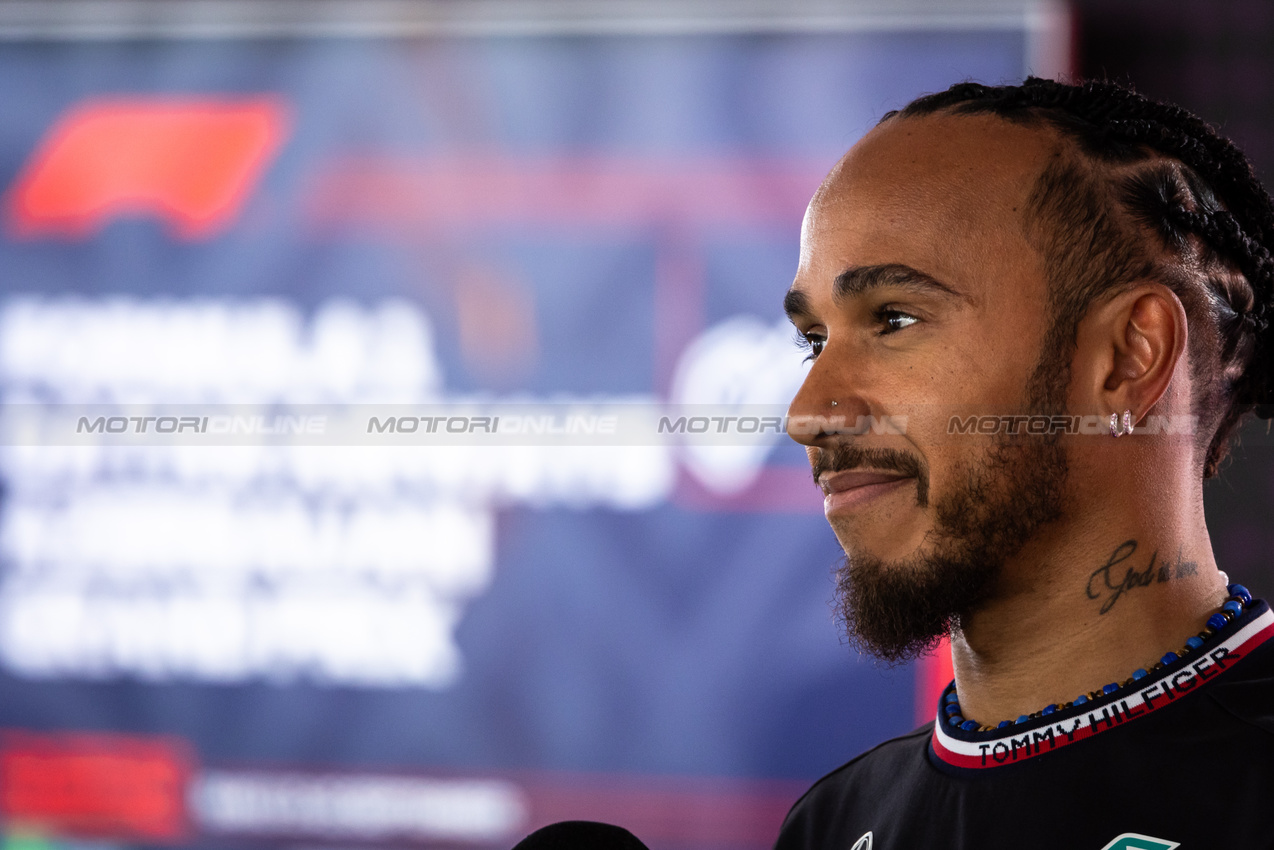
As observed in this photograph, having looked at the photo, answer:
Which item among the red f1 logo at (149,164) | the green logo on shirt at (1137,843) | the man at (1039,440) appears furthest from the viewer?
the red f1 logo at (149,164)

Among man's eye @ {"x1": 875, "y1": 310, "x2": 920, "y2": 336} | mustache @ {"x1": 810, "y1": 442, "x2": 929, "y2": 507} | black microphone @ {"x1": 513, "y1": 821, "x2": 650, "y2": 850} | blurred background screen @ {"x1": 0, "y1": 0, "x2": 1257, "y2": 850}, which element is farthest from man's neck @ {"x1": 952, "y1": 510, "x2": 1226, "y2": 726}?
blurred background screen @ {"x1": 0, "y1": 0, "x2": 1257, "y2": 850}

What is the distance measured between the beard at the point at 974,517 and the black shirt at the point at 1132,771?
4.7 inches

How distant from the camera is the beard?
0.89 m

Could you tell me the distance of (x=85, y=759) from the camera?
2.54 meters

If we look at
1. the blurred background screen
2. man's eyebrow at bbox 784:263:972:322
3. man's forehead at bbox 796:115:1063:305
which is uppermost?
man's forehead at bbox 796:115:1063:305

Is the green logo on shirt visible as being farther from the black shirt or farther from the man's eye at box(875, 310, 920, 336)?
the man's eye at box(875, 310, 920, 336)

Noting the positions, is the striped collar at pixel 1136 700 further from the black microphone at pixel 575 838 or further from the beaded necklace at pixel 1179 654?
the black microphone at pixel 575 838

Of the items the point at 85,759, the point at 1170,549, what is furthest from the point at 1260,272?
the point at 85,759

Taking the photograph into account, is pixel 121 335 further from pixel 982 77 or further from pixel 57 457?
pixel 982 77

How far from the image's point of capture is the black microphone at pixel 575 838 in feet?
2.93

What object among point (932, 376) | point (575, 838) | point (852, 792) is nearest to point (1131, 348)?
point (932, 376)

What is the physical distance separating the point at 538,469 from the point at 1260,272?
1.68m

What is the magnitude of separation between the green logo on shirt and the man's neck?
0.41 ft

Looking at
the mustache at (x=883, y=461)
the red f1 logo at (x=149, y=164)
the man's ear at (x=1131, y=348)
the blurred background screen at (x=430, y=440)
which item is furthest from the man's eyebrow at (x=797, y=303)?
the red f1 logo at (x=149, y=164)
